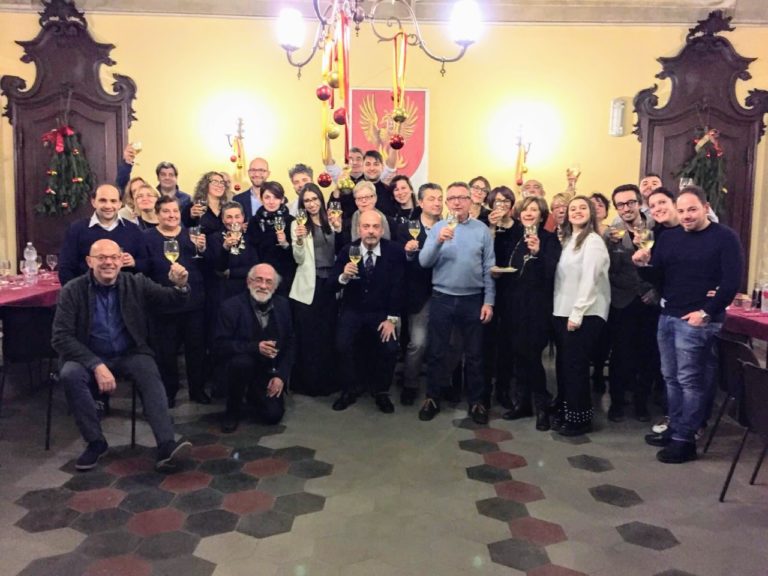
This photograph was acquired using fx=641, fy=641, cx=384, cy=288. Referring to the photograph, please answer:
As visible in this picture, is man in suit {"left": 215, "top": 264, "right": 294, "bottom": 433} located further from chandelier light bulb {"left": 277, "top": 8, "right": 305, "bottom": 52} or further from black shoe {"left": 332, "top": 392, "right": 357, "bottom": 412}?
chandelier light bulb {"left": 277, "top": 8, "right": 305, "bottom": 52}

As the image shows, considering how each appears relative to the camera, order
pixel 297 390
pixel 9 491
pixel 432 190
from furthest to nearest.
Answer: pixel 297 390, pixel 432 190, pixel 9 491

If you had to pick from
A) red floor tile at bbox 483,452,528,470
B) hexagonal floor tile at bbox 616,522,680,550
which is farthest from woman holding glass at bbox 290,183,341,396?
hexagonal floor tile at bbox 616,522,680,550

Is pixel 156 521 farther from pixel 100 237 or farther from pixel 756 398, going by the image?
pixel 756 398

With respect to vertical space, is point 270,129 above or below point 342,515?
above

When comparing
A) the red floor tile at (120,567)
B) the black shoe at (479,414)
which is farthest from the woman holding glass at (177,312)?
the black shoe at (479,414)

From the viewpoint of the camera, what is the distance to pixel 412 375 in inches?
179

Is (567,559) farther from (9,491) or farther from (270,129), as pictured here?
(270,129)

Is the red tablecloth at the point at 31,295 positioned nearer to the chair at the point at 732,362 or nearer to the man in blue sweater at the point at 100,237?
the man in blue sweater at the point at 100,237

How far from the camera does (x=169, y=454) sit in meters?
3.38

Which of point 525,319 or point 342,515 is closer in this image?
point 342,515

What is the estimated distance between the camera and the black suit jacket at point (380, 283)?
439 centimetres

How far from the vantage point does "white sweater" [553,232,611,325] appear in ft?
12.5

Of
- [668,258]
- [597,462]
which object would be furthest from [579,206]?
[597,462]

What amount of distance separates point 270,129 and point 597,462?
516 centimetres
